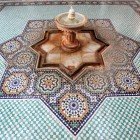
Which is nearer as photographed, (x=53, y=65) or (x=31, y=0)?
(x=53, y=65)

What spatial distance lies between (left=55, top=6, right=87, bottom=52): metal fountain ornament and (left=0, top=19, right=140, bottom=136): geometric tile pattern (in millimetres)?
420

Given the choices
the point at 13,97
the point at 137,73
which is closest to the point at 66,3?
the point at 137,73

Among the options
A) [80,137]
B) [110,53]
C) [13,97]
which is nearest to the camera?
[80,137]

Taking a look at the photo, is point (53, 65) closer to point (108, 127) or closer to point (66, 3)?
point (108, 127)

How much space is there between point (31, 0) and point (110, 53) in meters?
2.45

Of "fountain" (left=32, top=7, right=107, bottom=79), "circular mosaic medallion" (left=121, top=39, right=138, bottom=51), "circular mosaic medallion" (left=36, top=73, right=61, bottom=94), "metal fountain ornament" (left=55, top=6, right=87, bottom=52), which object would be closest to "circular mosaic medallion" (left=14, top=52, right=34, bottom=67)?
"fountain" (left=32, top=7, right=107, bottom=79)

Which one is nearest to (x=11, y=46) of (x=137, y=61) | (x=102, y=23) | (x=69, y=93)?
(x=69, y=93)

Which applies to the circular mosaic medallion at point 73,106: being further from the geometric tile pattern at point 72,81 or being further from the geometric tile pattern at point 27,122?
the geometric tile pattern at point 27,122

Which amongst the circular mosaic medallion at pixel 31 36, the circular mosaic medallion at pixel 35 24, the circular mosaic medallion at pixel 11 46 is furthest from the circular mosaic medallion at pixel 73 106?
the circular mosaic medallion at pixel 35 24

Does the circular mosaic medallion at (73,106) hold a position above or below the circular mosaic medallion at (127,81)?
below

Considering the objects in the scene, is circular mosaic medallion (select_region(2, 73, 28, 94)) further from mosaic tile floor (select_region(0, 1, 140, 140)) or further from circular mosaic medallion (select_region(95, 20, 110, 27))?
circular mosaic medallion (select_region(95, 20, 110, 27))

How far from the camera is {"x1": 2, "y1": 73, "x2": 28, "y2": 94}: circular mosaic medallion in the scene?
2.10m

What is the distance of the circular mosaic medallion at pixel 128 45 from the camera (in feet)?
8.98

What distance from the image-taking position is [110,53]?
264 cm
